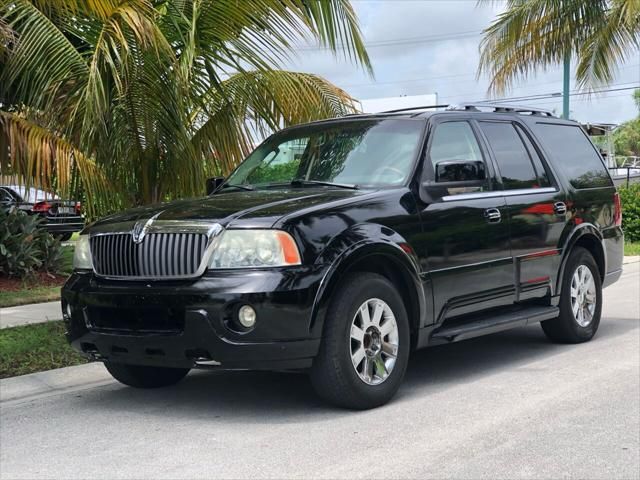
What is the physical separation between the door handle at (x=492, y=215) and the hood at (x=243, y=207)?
1184 mm

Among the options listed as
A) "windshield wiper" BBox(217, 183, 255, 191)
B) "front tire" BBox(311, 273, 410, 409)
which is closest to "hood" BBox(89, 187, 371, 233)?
"windshield wiper" BBox(217, 183, 255, 191)

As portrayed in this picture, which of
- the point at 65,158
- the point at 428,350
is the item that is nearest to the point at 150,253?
the point at 428,350

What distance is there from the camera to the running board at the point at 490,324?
6430 mm

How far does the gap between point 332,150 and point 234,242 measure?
169 centimetres

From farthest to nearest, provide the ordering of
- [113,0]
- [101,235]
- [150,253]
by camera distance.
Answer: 1. [113,0]
2. [101,235]
3. [150,253]

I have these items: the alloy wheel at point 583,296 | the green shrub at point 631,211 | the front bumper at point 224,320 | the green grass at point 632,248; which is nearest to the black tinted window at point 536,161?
the alloy wheel at point 583,296

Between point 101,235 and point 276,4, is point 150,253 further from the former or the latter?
point 276,4

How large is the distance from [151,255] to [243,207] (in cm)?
66

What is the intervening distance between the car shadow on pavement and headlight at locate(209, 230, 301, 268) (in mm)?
1044

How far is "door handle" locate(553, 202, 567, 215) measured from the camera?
7.68 metres

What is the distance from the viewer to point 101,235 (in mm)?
6043

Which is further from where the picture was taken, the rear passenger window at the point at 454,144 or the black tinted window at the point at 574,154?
the black tinted window at the point at 574,154

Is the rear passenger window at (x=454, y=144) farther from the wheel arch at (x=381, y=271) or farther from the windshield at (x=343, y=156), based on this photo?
the wheel arch at (x=381, y=271)

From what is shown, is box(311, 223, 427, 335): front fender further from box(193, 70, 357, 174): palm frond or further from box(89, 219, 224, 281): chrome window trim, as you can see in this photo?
box(193, 70, 357, 174): palm frond
